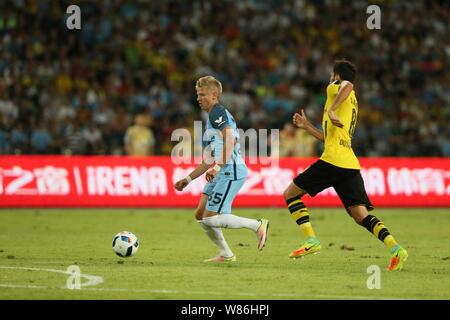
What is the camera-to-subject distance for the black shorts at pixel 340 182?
11.9 meters

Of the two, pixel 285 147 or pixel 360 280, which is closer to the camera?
pixel 360 280

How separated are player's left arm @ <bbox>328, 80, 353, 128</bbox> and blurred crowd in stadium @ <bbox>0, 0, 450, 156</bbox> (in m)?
12.6

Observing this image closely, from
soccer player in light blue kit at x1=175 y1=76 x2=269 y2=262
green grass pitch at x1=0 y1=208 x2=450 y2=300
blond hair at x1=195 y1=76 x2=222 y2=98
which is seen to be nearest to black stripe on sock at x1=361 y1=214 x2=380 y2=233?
green grass pitch at x1=0 y1=208 x2=450 y2=300

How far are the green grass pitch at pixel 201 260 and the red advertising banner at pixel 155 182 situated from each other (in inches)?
58.1

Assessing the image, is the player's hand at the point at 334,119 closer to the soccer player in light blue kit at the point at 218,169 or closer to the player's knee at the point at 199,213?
the soccer player in light blue kit at the point at 218,169

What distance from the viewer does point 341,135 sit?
12055 mm

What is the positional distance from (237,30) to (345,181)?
18357 millimetres

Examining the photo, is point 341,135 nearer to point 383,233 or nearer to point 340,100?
point 340,100

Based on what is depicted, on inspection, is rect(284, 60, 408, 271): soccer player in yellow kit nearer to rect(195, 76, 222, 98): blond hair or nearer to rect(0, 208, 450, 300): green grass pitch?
rect(0, 208, 450, 300): green grass pitch

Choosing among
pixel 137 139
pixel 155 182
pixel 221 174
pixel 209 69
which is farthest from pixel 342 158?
pixel 209 69

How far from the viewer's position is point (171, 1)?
29.9 m

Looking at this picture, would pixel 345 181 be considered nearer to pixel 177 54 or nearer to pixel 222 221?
pixel 222 221

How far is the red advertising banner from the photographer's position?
2231 centimetres
